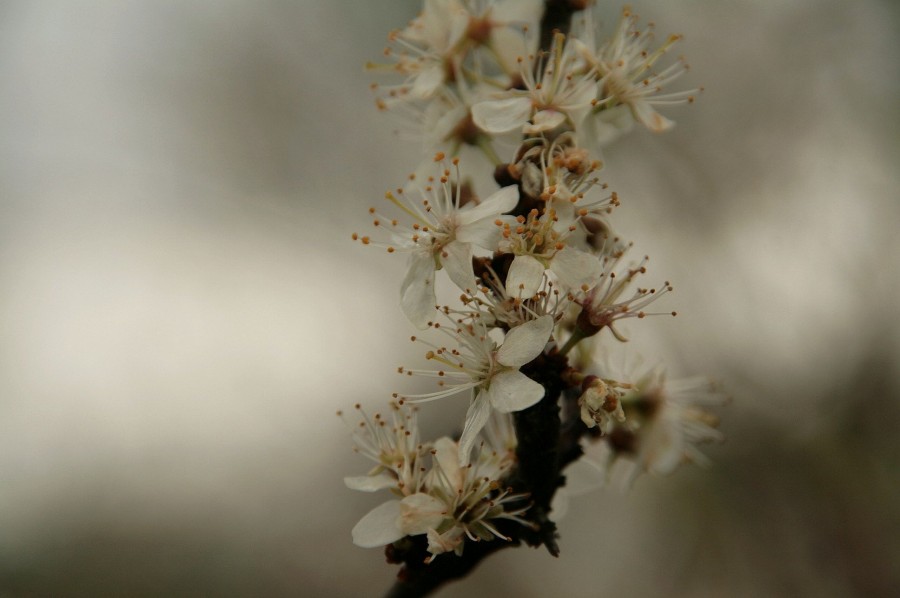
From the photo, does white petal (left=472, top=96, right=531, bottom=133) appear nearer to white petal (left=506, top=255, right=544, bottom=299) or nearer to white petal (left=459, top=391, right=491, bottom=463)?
white petal (left=506, top=255, right=544, bottom=299)

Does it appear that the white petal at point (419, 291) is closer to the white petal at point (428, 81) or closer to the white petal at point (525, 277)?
the white petal at point (525, 277)

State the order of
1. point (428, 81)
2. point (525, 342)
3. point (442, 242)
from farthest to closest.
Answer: point (428, 81) → point (442, 242) → point (525, 342)

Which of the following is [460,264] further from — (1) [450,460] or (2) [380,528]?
(2) [380,528]

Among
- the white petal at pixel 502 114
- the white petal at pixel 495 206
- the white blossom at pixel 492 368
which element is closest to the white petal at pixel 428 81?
the white petal at pixel 502 114

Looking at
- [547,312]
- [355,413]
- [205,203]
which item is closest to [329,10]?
[205,203]

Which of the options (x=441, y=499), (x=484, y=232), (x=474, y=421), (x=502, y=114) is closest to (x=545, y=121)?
(x=502, y=114)
